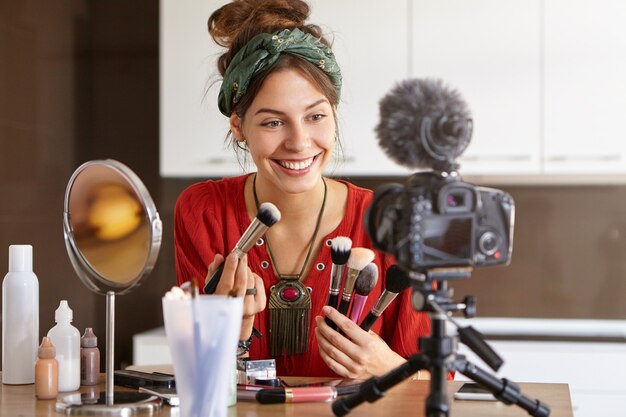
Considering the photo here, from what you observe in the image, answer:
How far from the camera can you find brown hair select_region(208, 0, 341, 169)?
1742mm

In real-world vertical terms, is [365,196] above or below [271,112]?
below

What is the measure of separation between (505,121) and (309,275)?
1.36 metres

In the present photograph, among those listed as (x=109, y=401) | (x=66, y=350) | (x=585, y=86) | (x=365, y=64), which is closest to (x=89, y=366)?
(x=66, y=350)

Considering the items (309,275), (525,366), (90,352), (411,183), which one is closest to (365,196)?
(309,275)

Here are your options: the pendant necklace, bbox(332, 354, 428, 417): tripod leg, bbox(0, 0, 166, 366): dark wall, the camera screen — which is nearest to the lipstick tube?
bbox(332, 354, 428, 417): tripod leg

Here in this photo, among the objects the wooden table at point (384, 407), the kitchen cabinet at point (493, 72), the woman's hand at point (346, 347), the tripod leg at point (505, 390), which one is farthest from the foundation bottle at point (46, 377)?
the kitchen cabinet at point (493, 72)

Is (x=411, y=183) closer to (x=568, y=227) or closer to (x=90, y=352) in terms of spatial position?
(x=90, y=352)

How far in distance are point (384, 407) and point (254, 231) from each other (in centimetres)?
34

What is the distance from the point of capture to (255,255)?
1849 millimetres

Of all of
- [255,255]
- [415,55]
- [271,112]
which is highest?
[415,55]

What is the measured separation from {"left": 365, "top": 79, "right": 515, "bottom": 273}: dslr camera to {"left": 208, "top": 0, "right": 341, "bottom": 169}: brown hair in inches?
29.2

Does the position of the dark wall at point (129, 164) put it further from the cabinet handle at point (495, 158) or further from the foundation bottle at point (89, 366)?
the foundation bottle at point (89, 366)

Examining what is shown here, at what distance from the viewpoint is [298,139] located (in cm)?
170

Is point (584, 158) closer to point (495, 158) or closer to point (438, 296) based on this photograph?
point (495, 158)
